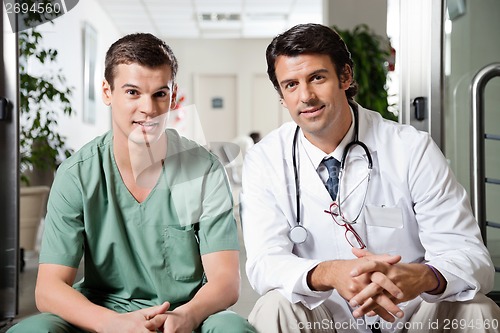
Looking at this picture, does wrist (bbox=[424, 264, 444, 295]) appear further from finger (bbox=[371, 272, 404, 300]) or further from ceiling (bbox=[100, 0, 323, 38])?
ceiling (bbox=[100, 0, 323, 38])

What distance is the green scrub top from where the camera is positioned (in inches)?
61.9

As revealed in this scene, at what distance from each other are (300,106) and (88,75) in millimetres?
1254

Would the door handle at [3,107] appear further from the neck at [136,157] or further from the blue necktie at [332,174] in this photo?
the blue necktie at [332,174]

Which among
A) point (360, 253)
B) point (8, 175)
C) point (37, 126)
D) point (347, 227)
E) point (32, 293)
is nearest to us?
point (360, 253)

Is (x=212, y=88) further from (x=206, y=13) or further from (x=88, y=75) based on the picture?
(x=88, y=75)

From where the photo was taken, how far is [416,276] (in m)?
1.42

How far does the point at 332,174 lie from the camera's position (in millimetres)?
1669

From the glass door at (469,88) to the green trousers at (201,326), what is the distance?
4.39ft

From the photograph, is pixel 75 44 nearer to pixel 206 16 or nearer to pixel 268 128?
pixel 206 16

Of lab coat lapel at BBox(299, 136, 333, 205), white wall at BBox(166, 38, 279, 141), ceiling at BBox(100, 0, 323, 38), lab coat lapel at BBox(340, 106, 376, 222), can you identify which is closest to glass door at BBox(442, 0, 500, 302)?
ceiling at BBox(100, 0, 323, 38)

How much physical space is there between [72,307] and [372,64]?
1525 millimetres

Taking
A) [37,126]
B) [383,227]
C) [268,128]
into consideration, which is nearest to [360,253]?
[383,227]

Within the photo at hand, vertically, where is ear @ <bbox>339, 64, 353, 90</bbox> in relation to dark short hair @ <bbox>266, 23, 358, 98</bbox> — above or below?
below

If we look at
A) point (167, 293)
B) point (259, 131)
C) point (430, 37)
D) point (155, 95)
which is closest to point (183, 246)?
point (167, 293)
